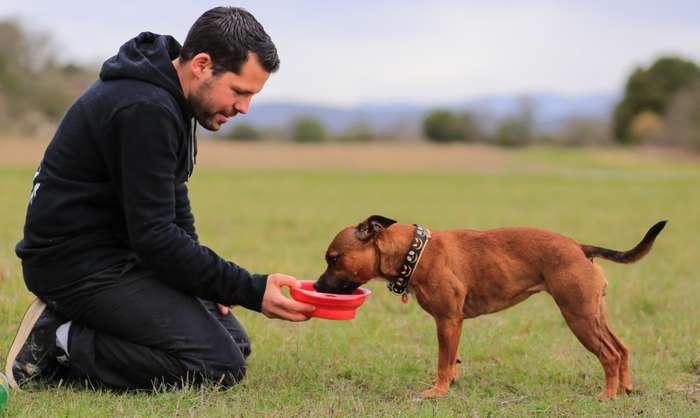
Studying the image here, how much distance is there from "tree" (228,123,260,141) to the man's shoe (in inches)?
2567

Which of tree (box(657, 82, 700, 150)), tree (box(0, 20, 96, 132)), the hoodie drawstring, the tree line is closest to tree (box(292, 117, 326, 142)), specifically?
the tree line

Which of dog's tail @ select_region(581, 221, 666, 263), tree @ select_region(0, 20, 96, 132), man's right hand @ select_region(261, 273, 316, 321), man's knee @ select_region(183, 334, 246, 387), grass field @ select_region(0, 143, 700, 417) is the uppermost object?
tree @ select_region(0, 20, 96, 132)

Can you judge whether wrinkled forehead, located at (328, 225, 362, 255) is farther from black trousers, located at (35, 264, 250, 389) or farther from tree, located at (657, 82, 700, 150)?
tree, located at (657, 82, 700, 150)

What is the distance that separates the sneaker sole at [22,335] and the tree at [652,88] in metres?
82.8

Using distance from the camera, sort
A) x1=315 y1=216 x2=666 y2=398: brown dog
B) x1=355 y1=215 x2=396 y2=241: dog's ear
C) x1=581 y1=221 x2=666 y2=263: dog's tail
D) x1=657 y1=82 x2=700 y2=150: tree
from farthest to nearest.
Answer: x1=657 y1=82 x2=700 y2=150: tree
x1=355 y1=215 x2=396 y2=241: dog's ear
x1=581 y1=221 x2=666 y2=263: dog's tail
x1=315 y1=216 x2=666 y2=398: brown dog

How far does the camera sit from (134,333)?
→ 508 centimetres

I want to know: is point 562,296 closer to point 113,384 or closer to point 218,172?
point 113,384

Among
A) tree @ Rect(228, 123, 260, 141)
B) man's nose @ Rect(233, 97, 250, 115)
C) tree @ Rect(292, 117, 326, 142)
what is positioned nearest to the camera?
man's nose @ Rect(233, 97, 250, 115)

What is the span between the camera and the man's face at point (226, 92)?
487 centimetres

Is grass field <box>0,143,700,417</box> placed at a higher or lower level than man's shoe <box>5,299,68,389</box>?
lower

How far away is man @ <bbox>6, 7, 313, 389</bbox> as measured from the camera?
474cm

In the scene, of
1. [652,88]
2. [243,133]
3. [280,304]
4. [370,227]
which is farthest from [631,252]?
[652,88]

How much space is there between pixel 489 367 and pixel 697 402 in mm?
1525

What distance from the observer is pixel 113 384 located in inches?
202
